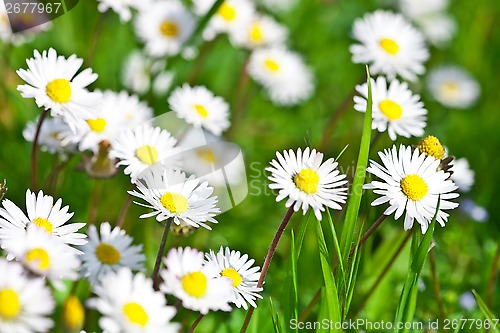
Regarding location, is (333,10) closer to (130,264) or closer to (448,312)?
(448,312)

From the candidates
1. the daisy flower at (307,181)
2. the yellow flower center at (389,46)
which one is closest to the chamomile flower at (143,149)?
the daisy flower at (307,181)

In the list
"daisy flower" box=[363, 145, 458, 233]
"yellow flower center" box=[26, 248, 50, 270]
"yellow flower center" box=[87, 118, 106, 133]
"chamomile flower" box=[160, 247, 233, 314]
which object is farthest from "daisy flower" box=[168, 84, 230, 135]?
"yellow flower center" box=[26, 248, 50, 270]

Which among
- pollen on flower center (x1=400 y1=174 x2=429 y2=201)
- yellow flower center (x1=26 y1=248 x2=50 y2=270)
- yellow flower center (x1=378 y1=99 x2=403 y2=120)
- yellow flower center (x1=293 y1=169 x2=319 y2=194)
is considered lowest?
yellow flower center (x1=26 y1=248 x2=50 y2=270)

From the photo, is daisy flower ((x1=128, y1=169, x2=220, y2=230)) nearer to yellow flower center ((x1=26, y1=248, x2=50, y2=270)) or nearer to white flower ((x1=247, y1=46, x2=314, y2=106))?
yellow flower center ((x1=26, y1=248, x2=50, y2=270))

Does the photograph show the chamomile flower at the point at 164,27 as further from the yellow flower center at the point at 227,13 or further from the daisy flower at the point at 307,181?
the daisy flower at the point at 307,181

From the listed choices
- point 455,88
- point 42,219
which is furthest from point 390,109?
point 455,88

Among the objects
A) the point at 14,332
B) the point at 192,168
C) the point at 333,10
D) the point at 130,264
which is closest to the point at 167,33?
the point at 192,168
